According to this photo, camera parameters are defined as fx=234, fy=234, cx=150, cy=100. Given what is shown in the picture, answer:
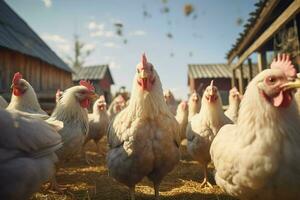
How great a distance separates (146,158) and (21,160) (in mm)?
1379

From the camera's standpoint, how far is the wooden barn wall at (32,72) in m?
9.76

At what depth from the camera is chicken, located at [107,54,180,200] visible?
2953 millimetres

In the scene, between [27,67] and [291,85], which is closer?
[291,85]

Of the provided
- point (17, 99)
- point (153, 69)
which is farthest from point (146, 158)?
point (17, 99)

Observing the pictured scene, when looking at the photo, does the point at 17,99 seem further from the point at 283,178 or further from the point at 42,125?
the point at 283,178

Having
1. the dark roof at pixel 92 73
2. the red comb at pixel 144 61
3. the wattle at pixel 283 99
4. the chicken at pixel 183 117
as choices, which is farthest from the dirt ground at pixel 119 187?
the dark roof at pixel 92 73

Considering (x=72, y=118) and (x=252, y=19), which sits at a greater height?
(x=252, y=19)

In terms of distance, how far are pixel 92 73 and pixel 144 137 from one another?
27445 millimetres

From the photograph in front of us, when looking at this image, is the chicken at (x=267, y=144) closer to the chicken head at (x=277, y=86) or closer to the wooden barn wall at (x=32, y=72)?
the chicken head at (x=277, y=86)

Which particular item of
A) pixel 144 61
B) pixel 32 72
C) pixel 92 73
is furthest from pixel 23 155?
pixel 92 73

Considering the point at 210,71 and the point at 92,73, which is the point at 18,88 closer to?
the point at 210,71

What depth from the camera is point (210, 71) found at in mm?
26203

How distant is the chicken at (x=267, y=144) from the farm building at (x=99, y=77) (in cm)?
2540

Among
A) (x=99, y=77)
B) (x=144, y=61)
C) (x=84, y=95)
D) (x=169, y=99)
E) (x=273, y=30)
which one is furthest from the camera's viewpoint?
(x=99, y=77)
